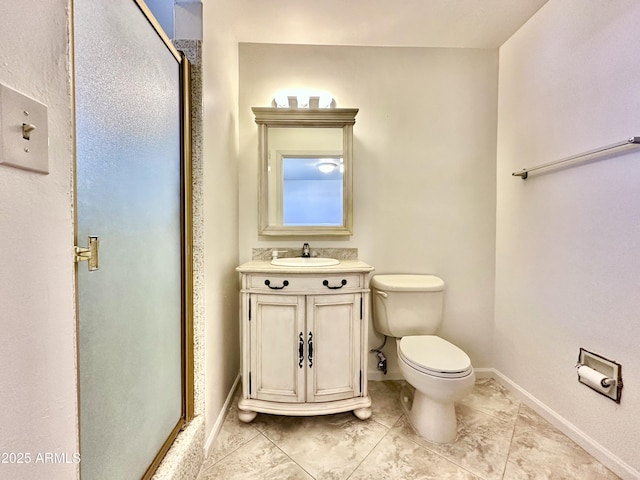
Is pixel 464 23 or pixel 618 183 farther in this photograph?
pixel 464 23

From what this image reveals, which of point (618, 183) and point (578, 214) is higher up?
point (618, 183)

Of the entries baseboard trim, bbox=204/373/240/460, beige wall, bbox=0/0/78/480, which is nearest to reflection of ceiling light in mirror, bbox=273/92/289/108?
beige wall, bbox=0/0/78/480

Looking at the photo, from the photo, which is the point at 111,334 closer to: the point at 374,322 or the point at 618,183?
the point at 374,322

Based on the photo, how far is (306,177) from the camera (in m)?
1.88

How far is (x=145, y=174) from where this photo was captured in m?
0.90

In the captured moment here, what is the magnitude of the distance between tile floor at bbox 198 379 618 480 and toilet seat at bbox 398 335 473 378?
379mm

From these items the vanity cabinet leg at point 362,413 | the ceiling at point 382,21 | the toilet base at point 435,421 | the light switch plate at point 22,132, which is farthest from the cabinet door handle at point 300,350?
the ceiling at point 382,21

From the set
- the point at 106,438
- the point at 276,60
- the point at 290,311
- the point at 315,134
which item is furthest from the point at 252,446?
the point at 276,60

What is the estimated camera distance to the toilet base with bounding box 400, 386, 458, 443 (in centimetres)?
139

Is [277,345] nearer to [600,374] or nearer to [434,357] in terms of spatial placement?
[434,357]

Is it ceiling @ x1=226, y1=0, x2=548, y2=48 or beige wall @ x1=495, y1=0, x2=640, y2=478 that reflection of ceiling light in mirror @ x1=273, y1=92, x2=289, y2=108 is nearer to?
ceiling @ x1=226, y1=0, x2=548, y2=48

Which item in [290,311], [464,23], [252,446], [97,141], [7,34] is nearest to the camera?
[7,34]

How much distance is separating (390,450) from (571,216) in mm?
1505

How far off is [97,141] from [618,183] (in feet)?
6.46
